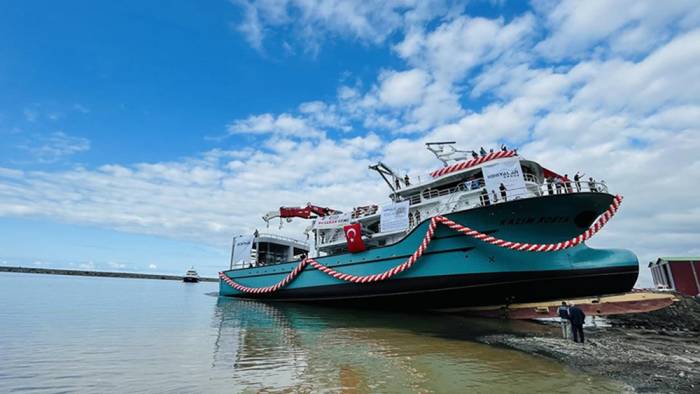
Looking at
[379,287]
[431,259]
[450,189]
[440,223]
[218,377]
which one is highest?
[450,189]

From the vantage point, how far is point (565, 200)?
38.3 ft

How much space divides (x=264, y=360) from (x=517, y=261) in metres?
9.37

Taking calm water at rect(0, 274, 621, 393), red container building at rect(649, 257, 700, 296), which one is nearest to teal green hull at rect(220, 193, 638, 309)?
calm water at rect(0, 274, 621, 393)

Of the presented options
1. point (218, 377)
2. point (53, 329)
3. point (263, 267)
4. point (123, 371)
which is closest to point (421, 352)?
point (218, 377)

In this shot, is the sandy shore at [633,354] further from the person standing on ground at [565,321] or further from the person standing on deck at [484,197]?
the person standing on deck at [484,197]

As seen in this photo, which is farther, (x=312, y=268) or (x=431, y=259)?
(x=312, y=268)

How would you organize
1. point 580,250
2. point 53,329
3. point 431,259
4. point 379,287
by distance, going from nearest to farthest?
point 53,329 < point 580,250 < point 431,259 < point 379,287

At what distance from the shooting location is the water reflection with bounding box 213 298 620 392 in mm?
5176

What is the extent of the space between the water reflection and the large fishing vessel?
1.88m

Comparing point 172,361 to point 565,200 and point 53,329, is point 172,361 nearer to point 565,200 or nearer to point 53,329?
point 53,329

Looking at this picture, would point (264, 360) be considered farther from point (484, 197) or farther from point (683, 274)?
point (683, 274)

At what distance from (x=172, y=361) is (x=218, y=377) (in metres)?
1.68

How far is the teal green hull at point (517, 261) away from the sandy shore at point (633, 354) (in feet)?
6.17

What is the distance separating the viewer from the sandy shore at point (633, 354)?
5414 millimetres
